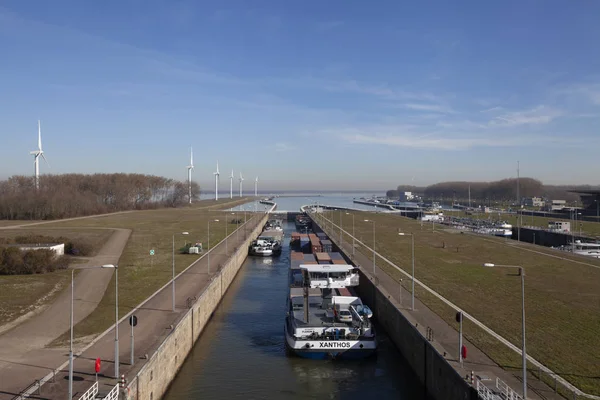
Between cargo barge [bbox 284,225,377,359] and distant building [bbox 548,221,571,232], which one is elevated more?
distant building [bbox 548,221,571,232]

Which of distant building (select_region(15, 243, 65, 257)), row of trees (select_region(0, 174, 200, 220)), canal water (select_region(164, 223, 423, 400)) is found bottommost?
canal water (select_region(164, 223, 423, 400))

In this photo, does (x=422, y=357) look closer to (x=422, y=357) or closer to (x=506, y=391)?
(x=422, y=357)

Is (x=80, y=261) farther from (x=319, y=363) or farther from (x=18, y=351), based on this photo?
(x=319, y=363)

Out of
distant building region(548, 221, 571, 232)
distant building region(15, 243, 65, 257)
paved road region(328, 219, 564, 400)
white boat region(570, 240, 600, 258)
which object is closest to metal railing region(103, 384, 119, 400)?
paved road region(328, 219, 564, 400)

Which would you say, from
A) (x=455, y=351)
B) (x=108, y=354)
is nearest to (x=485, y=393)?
(x=455, y=351)

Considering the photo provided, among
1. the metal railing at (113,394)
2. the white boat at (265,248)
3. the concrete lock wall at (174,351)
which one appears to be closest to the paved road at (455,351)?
the concrete lock wall at (174,351)

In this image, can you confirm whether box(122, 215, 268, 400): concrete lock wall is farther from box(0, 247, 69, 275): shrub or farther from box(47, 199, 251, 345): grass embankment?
box(0, 247, 69, 275): shrub

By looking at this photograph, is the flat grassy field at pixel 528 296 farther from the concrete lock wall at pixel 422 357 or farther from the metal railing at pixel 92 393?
the metal railing at pixel 92 393

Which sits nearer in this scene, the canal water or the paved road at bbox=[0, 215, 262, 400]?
the paved road at bbox=[0, 215, 262, 400]
